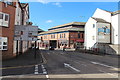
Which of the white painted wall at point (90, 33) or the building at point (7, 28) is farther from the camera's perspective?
the white painted wall at point (90, 33)

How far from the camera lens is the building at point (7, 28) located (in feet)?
51.7

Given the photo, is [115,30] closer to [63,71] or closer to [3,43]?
[3,43]

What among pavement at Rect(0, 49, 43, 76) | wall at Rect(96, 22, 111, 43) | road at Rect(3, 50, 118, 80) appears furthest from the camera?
wall at Rect(96, 22, 111, 43)

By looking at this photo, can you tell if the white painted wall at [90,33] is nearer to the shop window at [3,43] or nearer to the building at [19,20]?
the building at [19,20]

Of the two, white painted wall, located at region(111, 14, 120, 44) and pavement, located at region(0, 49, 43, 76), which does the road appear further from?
white painted wall, located at region(111, 14, 120, 44)

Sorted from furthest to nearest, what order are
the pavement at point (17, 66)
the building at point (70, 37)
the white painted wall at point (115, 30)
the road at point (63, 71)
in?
the building at point (70, 37) < the white painted wall at point (115, 30) < the pavement at point (17, 66) < the road at point (63, 71)

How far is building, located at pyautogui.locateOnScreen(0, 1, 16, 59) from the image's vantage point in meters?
15.8

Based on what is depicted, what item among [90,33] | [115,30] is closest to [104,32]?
[115,30]

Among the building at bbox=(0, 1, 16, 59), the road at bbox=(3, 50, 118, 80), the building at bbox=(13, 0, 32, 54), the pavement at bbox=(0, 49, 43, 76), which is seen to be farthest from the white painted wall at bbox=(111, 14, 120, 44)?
the building at bbox=(0, 1, 16, 59)

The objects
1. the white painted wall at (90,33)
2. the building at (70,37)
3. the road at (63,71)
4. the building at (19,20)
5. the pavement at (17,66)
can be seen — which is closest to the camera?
the road at (63,71)

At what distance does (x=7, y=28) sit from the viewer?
1636 cm

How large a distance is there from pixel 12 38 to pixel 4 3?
4.57m

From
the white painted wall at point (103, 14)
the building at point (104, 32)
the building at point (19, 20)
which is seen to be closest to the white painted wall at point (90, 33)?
the building at point (104, 32)

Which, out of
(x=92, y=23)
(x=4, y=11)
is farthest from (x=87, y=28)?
(x=4, y=11)
